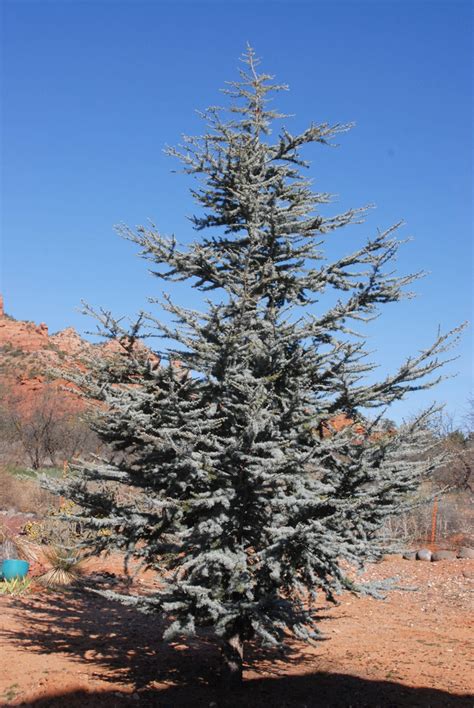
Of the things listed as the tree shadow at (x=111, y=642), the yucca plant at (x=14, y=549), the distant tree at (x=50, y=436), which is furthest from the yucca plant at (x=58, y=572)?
the distant tree at (x=50, y=436)

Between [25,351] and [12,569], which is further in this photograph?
[25,351]

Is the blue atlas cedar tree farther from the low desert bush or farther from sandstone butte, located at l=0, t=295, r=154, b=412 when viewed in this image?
sandstone butte, located at l=0, t=295, r=154, b=412

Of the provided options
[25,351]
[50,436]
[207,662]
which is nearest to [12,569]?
[207,662]

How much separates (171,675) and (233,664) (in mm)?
1334

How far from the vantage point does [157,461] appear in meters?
6.37

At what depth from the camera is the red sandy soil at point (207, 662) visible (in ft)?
21.7

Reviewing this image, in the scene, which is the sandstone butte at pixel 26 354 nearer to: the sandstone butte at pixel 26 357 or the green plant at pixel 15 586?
the sandstone butte at pixel 26 357

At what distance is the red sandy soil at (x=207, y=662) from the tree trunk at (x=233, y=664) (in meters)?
0.14

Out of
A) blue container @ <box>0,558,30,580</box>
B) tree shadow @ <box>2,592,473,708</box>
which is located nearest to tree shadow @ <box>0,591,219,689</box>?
tree shadow @ <box>2,592,473,708</box>

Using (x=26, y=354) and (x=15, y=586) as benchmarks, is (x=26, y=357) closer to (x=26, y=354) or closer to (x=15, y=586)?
(x=26, y=354)

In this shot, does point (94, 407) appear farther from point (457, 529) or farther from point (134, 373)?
point (457, 529)

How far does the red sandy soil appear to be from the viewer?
6625 millimetres

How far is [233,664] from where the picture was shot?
6.59 meters

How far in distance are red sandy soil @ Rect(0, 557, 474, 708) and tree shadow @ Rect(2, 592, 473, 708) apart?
1 cm
